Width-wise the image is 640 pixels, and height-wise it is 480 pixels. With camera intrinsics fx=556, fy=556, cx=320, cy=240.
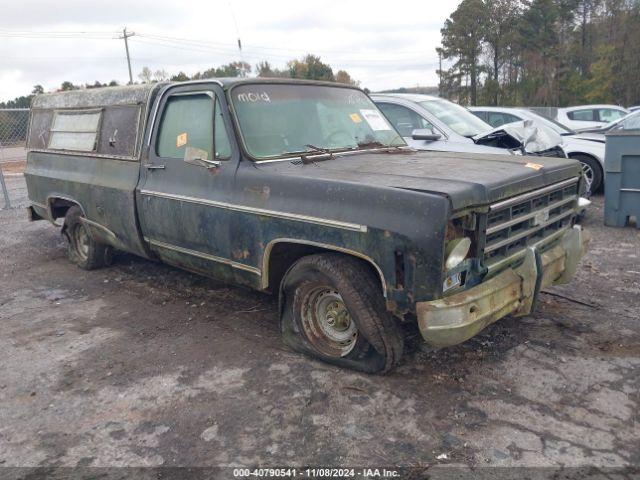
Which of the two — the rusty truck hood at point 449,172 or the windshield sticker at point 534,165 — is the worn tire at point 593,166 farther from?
the windshield sticker at point 534,165

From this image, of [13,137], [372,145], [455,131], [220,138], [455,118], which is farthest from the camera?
[13,137]

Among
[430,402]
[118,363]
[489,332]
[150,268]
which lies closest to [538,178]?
[489,332]

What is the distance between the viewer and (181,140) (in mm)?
4594

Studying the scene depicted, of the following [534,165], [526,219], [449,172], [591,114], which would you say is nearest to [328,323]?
[449,172]

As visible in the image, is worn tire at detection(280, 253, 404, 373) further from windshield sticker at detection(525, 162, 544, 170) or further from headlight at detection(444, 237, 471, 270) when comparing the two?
windshield sticker at detection(525, 162, 544, 170)

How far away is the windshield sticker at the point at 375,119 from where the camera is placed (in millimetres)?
4922

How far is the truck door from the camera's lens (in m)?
4.17

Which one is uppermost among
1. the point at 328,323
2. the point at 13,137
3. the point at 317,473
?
the point at 13,137

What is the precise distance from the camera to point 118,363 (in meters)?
4.05

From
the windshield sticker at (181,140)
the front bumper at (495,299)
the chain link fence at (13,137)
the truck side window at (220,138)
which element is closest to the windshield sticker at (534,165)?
the front bumper at (495,299)

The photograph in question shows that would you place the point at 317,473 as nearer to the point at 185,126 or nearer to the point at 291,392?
the point at 291,392

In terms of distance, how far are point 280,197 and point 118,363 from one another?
1.72 metres

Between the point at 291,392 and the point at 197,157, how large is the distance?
6.31ft

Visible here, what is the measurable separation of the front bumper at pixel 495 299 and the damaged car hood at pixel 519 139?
3.57 meters
